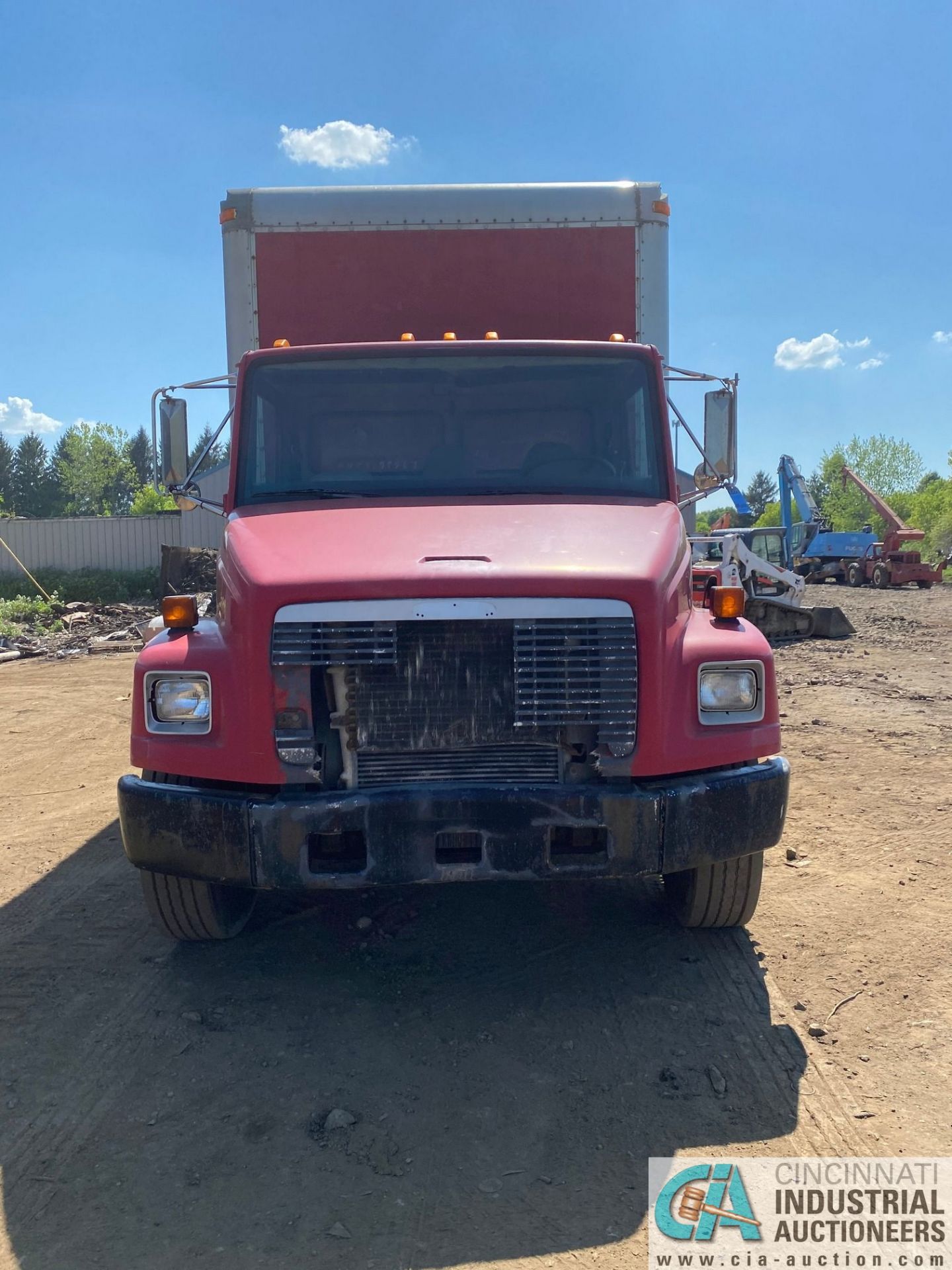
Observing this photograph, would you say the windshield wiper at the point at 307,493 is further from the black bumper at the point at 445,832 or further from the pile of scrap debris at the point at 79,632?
the pile of scrap debris at the point at 79,632

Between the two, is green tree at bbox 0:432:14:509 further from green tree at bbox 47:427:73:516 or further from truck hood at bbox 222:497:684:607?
truck hood at bbox 222:497:684:607

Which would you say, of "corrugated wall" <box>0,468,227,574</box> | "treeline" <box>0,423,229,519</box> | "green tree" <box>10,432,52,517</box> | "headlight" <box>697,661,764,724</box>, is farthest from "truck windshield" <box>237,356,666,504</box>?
"green tree" <box>10,432,52,517</box>

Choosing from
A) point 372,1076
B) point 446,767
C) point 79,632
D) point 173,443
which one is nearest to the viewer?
point 372,1076

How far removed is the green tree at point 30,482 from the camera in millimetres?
97500

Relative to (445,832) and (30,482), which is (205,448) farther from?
(30,482)

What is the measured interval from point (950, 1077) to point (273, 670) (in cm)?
263

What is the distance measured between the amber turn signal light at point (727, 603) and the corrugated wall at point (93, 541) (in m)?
25.0

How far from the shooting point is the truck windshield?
432 centimetres

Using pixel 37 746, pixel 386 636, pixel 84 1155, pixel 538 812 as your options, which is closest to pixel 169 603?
pixel 386 636

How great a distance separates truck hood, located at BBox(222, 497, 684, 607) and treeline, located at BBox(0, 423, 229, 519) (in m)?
78.9

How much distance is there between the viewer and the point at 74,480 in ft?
283

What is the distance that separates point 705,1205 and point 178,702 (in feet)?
7.61

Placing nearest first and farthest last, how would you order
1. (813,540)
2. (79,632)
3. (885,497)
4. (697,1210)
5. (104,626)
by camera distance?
1. (697,1210)
2. (79,632)
3. (104,626)
4. (813,540)
5. (885,497)

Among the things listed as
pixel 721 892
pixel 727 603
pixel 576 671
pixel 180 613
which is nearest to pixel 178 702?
pixel 180 613
